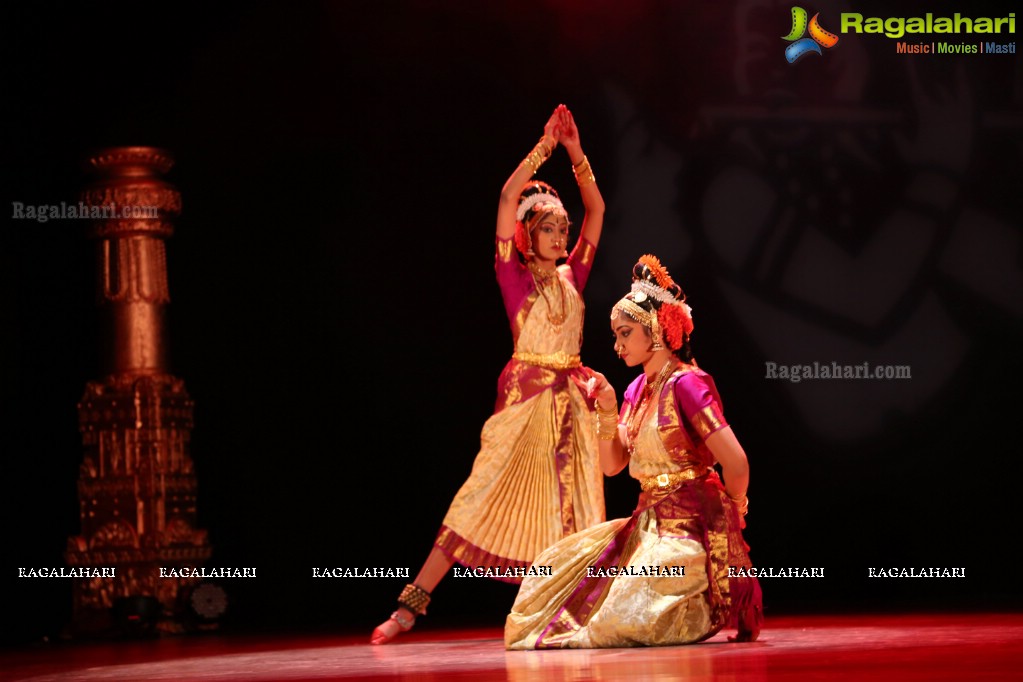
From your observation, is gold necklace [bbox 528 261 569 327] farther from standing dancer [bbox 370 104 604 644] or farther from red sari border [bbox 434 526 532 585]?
red sari border [bbox 434 526 532 585]

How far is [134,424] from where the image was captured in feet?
20.0

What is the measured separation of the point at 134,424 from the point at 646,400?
8.78 ft

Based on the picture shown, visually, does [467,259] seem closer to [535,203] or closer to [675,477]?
[535,203]

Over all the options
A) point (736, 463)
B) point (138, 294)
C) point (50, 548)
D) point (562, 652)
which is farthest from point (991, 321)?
point (50, 548)

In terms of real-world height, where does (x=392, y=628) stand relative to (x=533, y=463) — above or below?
below

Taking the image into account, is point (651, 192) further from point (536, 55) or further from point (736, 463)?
point (736, 463)

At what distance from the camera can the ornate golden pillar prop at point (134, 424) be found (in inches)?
237

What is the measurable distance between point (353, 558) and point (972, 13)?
361 cm


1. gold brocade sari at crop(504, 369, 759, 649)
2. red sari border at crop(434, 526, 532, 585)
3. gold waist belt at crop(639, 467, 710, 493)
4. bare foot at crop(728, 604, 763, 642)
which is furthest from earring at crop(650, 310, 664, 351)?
red sari border at crop(434, 526, 532, 585)

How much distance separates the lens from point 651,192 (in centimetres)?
636

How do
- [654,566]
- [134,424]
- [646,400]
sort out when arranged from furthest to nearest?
[134,424], [646,400], [654,566]

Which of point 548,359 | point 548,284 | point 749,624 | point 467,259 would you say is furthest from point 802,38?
point 749,624

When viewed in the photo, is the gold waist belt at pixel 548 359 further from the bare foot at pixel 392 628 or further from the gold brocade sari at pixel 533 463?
the bare foot at pixel 392 628

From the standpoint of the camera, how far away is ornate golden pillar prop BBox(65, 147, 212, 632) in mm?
6008
